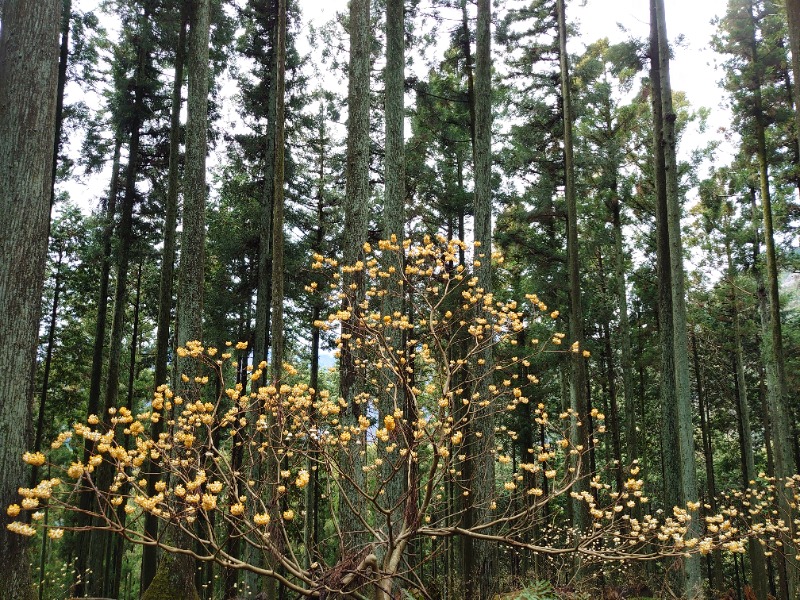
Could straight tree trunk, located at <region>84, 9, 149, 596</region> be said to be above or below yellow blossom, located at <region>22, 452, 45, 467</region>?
above

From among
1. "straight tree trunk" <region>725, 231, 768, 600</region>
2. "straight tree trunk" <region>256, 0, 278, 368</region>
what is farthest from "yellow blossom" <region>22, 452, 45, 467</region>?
"straight tree trunk" <region>725, 231, 768, 600</region>

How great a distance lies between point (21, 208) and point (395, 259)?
4281 millimetres

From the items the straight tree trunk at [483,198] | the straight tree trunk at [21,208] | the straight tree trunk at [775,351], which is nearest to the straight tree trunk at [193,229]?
the straight tree trunk at [21,208]

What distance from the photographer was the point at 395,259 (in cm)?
695

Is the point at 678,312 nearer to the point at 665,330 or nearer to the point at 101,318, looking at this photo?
the point at 665,330

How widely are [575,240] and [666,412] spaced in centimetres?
358

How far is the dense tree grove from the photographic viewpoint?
506 centimetres

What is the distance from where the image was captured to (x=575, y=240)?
985 cm

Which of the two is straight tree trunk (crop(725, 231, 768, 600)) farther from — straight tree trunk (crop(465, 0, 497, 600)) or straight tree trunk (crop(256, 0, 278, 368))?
straight tree trunk (crop(256, 0, 278, 368))

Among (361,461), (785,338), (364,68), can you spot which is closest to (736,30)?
(785,338)

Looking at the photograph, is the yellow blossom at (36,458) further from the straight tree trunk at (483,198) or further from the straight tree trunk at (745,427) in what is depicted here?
the straight tree trunk at (745,427)

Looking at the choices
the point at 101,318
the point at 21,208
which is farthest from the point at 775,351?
the point at 101,318

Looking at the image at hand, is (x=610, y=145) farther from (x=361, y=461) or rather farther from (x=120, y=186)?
(x=120, y=186)

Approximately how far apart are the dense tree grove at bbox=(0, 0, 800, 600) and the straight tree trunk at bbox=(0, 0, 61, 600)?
2cm
